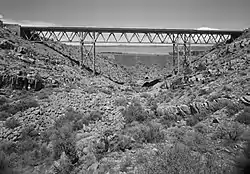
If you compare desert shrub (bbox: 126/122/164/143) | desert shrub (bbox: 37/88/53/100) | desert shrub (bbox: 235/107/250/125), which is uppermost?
desert shrub (bbox: 235/107/250/125)

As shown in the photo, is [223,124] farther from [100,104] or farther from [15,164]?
[15,164]

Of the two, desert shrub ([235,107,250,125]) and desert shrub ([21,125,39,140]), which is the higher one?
desert shrub ([235,107,250,125])

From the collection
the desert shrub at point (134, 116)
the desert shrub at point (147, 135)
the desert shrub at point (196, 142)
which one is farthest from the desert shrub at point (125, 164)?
the desert shrub at point (134, 116)

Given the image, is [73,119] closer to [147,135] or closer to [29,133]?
[29,133]

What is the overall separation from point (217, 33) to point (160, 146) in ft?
95.1

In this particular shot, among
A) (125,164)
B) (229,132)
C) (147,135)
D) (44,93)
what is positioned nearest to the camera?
(125,164)

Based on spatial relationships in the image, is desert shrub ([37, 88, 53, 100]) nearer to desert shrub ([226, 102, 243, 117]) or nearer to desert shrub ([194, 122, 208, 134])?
desert shrub ([194, 122, 208, 134])

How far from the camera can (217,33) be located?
29406 mm

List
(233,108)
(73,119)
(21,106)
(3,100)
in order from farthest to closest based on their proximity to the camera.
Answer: (3,100), (21,106), (73,119), (233,108)

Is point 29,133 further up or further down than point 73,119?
further down

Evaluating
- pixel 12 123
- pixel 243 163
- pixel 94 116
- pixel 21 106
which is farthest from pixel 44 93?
pixel 243 163

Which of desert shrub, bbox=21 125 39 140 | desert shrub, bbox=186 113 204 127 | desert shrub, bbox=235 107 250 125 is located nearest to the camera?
desert shrub, bbox=235 107 250 125

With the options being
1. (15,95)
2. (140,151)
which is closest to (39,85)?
(15,95)

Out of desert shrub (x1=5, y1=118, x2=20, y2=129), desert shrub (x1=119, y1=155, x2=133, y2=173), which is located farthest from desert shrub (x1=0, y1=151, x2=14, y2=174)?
desert shrub (x1=119, y1=155, x2=133, y2=173)
